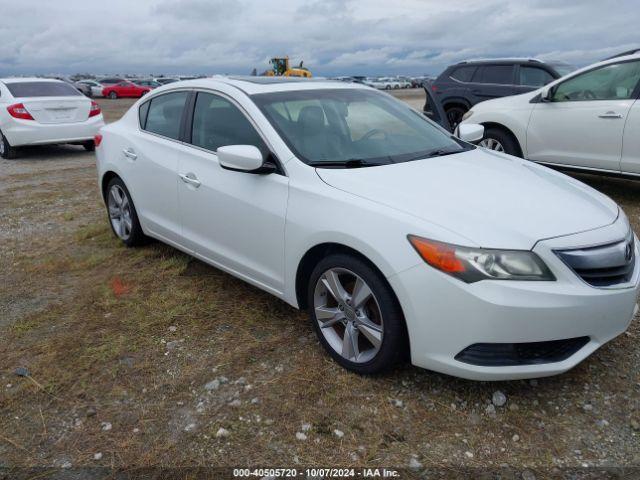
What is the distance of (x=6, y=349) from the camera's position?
11.3ft

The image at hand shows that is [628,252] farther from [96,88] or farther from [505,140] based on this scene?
[96,88]

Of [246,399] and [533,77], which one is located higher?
[533,77]

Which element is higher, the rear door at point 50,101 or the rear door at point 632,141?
the rear door at point 632,141

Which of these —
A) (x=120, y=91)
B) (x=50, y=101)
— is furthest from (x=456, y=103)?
(x=120, y=91)

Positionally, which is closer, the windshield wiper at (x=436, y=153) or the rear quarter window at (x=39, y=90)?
the windshield wiper at (x=436, y=153)

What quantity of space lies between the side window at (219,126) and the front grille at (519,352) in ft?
5.67

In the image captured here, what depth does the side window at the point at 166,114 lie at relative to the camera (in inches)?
167

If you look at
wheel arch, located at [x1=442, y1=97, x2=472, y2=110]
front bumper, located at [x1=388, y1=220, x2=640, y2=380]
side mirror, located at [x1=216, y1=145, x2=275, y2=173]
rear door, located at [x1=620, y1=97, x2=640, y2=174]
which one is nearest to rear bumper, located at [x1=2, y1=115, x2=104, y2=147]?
wheel arch, located at [x1=442, y1=97, x2=472, y2=110]

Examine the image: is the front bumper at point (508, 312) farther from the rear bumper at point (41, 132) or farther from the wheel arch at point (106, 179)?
the rear bumper at point (41, 132)

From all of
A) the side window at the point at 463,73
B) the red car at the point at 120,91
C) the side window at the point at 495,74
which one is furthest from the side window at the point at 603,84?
the red car at the point at 120,91

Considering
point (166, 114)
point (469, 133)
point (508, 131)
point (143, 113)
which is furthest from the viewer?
point (508, 131)

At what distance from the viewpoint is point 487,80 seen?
32.2 ft

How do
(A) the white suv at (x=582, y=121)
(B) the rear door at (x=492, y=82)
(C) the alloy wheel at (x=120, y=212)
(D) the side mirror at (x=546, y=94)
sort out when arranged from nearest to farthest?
(C) the alloy wheel at (x=120, y=212) < (A) the white suv at (x=582, y=121) < (D) the side mirror at (x=546, y=94) < (B) the rear door at (x=492, y=82)

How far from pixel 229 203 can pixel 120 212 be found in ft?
6.59
